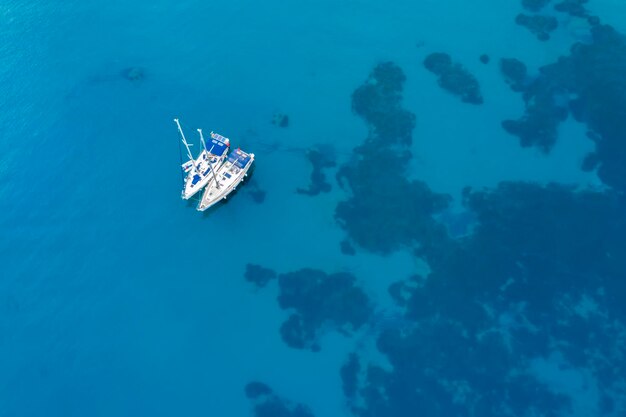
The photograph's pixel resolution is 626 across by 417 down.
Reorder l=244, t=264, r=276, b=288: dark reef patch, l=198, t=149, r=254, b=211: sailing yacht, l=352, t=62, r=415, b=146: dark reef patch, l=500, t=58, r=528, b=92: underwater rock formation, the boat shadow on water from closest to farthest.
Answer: l=244, t=264, r=276, b=288: dark reef patch
l=198, t=149, r=254, b=211: sailing yacht
the boat shadow on water
l=352, t=62, r=415, b=146: dark reef patch
l=500, t=58, r=528, b=92: underwater rock formation

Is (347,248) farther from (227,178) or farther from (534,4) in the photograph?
(534,4)

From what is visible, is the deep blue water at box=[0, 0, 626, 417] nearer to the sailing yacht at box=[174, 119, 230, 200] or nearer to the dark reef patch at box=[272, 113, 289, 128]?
the dark reef patch at box=[272, 113, 289, 128]

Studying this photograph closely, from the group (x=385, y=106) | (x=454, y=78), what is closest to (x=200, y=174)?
(x=385, y=106)

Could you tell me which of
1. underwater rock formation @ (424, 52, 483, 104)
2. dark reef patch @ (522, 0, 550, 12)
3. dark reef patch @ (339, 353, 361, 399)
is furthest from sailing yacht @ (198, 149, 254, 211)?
dark reef patch @ (522, 0, 550, 12)

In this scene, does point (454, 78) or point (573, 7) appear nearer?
point (454, 78)

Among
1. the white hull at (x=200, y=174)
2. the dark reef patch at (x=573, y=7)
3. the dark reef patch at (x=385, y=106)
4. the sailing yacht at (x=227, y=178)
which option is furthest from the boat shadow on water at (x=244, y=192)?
the dark reef patch at (x=573, y=7)

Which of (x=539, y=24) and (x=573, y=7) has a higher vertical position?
(x=573, y=7)

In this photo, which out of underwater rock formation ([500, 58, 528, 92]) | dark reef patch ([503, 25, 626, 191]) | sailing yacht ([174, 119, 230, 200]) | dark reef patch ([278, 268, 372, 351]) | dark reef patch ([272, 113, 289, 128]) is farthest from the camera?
underwater rock formation ([500, 58, 528, 92])

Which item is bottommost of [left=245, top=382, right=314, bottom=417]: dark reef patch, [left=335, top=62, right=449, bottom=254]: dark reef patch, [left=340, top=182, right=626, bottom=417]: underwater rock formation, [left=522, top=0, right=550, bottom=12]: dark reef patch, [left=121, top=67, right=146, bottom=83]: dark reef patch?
[left=245, top=382, right=314, bottom=417]: dark reef patch
